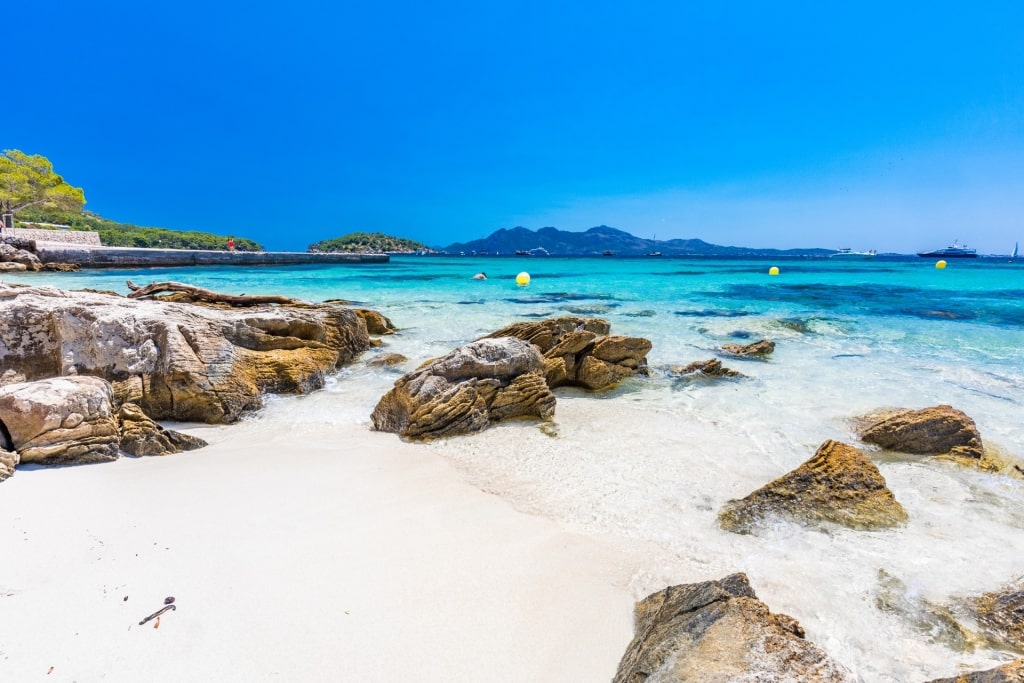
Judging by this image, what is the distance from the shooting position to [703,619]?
219 cm

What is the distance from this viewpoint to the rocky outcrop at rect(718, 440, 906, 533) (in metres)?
3.82

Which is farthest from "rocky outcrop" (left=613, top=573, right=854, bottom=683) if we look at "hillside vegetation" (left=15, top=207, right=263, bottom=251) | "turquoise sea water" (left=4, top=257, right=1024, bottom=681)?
"hillside vegetation" (left=15, top=207, right=263, bottom=251)

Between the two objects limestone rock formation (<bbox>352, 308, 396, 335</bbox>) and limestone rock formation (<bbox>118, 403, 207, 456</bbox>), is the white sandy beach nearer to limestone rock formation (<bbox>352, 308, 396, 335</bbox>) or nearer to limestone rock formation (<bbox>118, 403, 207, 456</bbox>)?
limestone rock formation (<bbox>118, 403, 207, 456</bbox>)

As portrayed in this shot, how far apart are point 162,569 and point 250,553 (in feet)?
1.55

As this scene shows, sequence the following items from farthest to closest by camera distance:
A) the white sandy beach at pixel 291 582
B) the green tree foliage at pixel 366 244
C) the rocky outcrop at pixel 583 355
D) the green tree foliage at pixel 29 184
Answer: the green tree foliage at pixel 366 244 → the green tree foliage at pixel 29 184 → the rocky outcrop at pixel 583 355 → the white sandy beach at pixel 291 582

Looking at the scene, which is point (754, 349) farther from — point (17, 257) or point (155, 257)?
point (155, 257)

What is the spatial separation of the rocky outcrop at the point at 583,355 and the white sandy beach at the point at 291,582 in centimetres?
380

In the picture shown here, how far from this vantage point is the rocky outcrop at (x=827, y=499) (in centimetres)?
382

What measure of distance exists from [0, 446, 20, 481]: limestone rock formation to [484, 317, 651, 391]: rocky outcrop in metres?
5.63

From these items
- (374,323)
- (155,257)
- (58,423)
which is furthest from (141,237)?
(58,423)

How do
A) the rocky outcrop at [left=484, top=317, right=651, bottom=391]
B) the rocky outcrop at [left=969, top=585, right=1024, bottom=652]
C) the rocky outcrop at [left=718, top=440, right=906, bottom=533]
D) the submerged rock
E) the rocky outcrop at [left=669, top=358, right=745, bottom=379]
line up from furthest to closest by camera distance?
the submerged rock, the rocky outcrop at [left=669, top=358, right=745, bottom=379], the rocky outcrop at [left=484, top=317, right=651, bottom=391], the rocky outcrop at [left=718, top=440, right=906, bottom=533], the rocky outcrop at [left=969, top=585, right=1024, bottom=652]

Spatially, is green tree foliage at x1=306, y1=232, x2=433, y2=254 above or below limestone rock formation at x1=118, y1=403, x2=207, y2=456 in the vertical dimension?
above

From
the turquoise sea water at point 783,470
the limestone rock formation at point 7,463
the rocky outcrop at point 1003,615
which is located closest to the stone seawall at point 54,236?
the turquoise sea water at point 783,470

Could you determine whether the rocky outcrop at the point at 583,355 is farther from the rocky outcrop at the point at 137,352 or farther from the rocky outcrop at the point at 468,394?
the rocky outcrop at the point at 137,352
